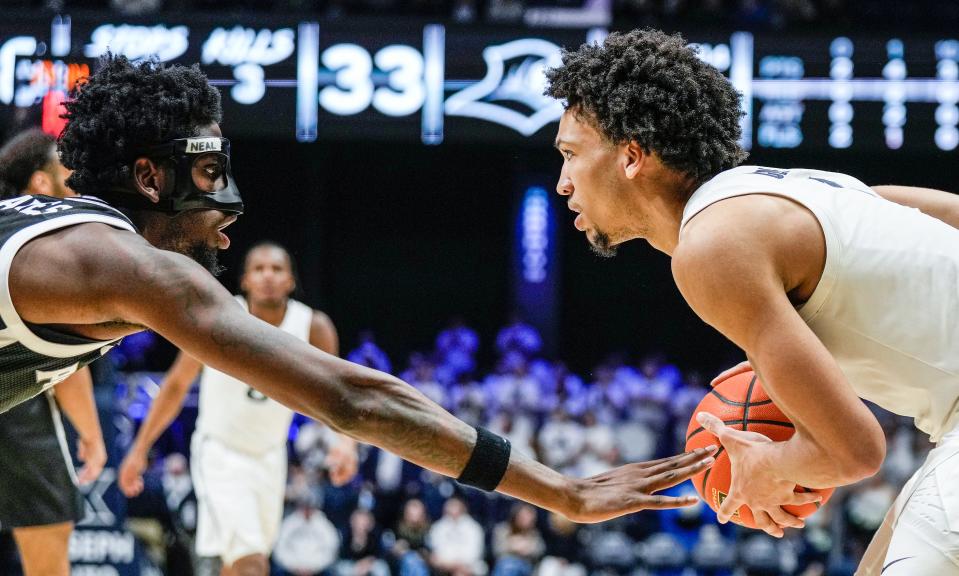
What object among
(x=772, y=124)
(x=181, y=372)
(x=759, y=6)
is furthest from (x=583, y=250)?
(x=181, y=372)

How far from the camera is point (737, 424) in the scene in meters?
2.63

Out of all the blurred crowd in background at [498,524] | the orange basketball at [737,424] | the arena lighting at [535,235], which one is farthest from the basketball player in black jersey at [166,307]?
the arena lighting at [535,235]

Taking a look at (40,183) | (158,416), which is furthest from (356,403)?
(158,416)

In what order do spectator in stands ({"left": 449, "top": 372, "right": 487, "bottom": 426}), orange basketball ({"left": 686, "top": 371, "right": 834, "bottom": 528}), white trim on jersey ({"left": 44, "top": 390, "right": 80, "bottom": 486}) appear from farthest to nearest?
spectator in stands ({"left": 449, "top": 372, "right": 487, "bottom": 426}) < white trim on jersey ({"left": 44, "top": 390, "right": 80, "bottom": 486}) < orange basketball ({"left": 686, "top": 371, "right": 834, "bottom": 528})

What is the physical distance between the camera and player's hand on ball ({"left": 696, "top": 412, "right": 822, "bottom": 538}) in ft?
7.70

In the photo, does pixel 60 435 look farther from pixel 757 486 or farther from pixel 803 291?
pixel 803 291

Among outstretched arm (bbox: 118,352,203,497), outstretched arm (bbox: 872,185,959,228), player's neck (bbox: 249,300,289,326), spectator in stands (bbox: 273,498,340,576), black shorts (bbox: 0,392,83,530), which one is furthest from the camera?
spectator in stands (bbox: 273,498,340,576)

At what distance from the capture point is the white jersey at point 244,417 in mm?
5777

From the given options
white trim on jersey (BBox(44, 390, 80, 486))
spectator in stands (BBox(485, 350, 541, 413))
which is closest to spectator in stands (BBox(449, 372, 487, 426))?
spectator in stands (BBox(485, 350, 541, 413))

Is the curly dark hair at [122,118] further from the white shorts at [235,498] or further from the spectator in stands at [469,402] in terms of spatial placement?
the spectator in stands at [469,402]

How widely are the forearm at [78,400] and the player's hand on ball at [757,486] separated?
118 inches

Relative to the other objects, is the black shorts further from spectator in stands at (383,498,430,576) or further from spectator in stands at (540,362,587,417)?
spectator in stands at (540,362,587,417)

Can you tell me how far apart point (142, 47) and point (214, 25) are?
585 millimetres

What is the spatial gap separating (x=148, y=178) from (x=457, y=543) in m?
7.01
